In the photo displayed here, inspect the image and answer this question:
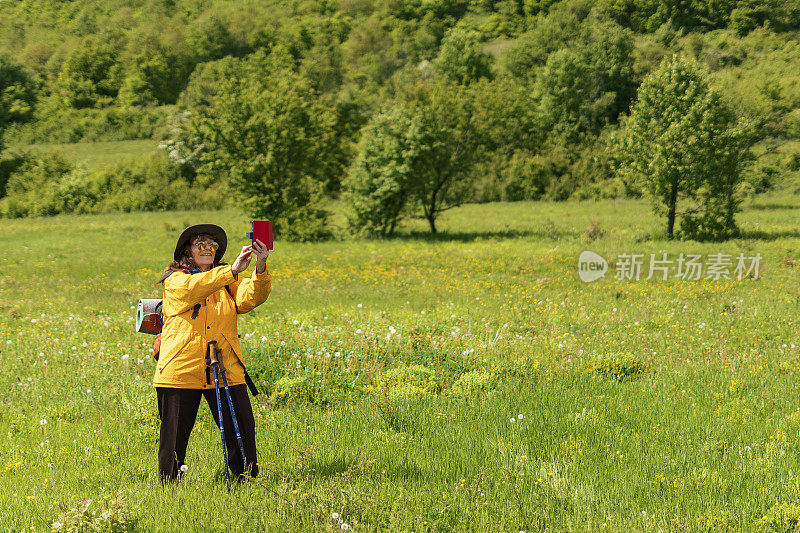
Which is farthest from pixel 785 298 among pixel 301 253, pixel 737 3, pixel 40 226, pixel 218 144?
pixel 737 3

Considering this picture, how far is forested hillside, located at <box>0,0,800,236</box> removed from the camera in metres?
31.4

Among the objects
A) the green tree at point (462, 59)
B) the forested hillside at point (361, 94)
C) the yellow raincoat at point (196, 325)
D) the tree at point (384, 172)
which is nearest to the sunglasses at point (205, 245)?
the yellow raincoat at point (196, 325)

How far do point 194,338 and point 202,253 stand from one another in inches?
26.8

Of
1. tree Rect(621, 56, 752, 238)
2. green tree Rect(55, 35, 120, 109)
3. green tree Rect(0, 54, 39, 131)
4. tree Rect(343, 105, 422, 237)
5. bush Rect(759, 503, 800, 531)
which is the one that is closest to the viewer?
bush Rect(759, 503, 800, 531)

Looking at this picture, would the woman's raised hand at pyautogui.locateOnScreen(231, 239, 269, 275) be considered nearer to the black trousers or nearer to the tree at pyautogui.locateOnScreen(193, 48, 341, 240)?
the black trousers

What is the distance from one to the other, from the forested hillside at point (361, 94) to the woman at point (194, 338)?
25075 millimetres

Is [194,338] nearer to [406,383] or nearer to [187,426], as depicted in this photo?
[187,426]

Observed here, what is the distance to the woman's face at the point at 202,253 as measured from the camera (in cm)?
456

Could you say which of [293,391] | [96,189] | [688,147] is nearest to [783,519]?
[293,391]

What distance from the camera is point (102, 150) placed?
65.7 meters

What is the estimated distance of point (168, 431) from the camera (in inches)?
181

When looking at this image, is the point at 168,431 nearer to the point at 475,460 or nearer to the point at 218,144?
the point at 475,460
